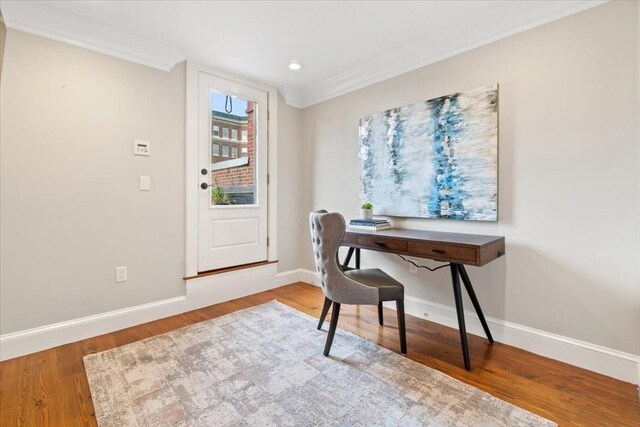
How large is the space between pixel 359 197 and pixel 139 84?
2189 millimetres

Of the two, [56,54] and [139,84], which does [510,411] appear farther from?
[56,54]

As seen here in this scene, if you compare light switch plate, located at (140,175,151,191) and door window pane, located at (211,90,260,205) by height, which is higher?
door window pane, located at (211,90,260,205)

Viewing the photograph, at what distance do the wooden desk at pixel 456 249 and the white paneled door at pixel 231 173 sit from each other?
1.48 meters

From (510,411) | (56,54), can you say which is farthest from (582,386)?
(56,54)

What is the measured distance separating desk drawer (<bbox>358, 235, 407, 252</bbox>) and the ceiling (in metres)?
1.55

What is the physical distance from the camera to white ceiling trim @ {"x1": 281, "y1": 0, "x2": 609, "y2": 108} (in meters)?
1.98

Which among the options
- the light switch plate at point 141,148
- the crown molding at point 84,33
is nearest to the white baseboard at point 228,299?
the light switch plate at point 141,148

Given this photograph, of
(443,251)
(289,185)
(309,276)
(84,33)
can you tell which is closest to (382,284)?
(443,251)

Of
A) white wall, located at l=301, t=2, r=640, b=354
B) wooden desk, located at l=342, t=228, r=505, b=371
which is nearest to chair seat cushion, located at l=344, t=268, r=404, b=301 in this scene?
wooden desk, located at l=342, t=228, r=505, b=371

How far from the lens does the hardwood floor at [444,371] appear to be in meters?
1.46

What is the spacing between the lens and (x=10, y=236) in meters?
2.01

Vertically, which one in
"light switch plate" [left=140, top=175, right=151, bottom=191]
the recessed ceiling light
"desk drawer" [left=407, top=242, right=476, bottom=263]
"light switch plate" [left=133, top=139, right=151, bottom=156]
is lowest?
"desk drawer" [left=407, top=242, right=476, bottom=263]

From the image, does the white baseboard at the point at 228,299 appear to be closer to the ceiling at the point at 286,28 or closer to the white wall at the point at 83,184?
the white wall at the point at 83,184

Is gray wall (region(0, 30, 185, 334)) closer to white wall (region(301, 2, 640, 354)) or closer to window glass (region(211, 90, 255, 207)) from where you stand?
window glass (region(211, 90, 255, 207))
